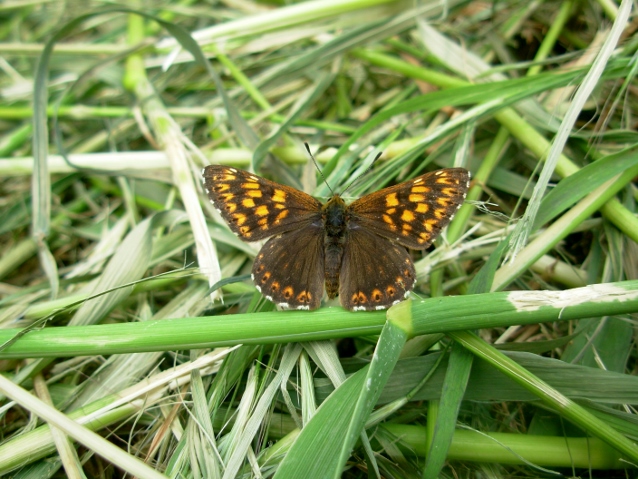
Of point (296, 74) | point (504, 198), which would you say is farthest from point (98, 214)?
point (504, 198)

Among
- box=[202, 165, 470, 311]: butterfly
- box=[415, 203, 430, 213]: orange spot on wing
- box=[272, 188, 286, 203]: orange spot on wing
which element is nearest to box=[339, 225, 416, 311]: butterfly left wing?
box=[202, 165, 470, 311]: butterfly

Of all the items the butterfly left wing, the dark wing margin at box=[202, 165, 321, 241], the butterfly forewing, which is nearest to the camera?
the butterfly left wing

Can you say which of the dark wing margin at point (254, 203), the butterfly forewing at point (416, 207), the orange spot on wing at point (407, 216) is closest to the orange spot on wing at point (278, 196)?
the dark wing margin at point (254, 203)

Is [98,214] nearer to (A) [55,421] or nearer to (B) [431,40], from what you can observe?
(A) [55,421]

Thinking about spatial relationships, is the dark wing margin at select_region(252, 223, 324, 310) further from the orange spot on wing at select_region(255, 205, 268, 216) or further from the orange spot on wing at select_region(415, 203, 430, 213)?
the orange spot on wing at select_region(415, 203, 430, 213)

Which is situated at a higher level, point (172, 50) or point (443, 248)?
point (172, 50)

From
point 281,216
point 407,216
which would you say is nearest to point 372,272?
point 407,216

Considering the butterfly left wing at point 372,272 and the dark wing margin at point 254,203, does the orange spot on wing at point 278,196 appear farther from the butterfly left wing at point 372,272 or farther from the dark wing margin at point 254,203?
the butterfly left wing at point 372,272
